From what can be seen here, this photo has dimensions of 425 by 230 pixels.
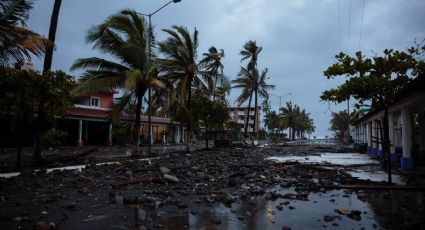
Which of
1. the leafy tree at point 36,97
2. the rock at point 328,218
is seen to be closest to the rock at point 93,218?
the rock at point 328,218

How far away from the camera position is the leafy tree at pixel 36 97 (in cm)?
1079

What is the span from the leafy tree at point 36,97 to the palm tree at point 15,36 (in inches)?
27.2

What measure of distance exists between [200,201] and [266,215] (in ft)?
5.90

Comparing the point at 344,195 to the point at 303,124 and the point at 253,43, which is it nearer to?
the point at 253,43

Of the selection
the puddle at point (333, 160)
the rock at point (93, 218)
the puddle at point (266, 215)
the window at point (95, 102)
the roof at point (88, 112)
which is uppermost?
the window at point (95, 102)

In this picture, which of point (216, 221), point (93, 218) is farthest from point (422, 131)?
point (93, 218)

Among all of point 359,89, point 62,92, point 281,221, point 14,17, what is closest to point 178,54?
point 62,92

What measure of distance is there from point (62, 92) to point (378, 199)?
1052 cm

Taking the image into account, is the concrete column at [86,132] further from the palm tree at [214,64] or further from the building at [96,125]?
the palm tree at [214,64]

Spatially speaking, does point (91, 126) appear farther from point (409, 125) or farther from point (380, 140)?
point (409, 125)

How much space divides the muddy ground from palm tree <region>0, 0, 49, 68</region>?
12.2 ft

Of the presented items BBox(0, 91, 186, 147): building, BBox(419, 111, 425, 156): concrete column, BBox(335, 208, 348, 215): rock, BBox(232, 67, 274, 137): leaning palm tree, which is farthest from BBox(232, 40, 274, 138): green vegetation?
BBox(335, 208, 348, 215): rock

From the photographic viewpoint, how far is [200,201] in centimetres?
787

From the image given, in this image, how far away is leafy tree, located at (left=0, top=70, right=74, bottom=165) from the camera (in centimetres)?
1079
